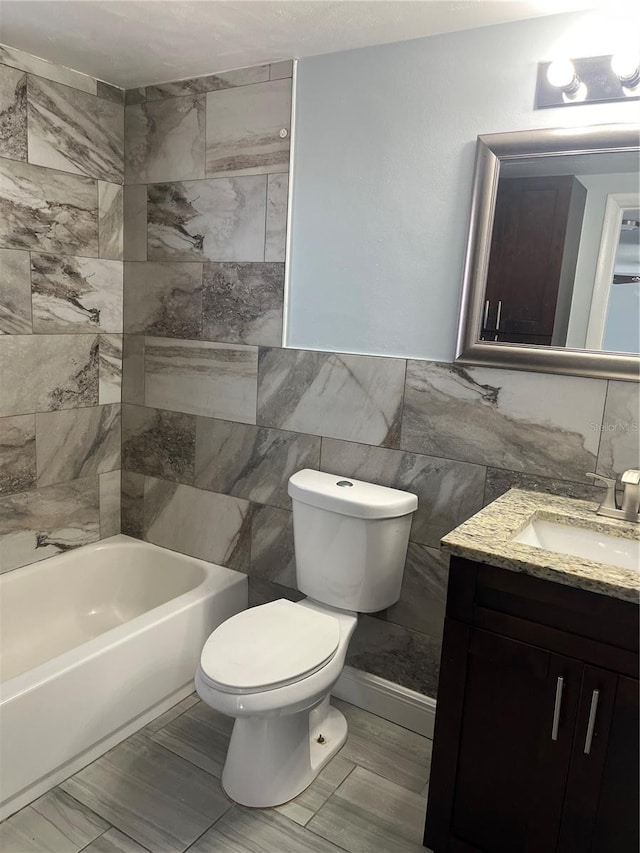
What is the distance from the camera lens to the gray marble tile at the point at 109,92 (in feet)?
8.55

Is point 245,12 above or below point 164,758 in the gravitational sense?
above

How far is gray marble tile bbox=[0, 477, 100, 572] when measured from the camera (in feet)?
8.33

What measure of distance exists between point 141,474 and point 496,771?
1.95 metres

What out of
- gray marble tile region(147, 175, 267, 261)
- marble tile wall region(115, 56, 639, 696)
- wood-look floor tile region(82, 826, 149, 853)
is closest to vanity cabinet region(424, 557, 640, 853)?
marble tile wall region(115, 56, 639, 696)

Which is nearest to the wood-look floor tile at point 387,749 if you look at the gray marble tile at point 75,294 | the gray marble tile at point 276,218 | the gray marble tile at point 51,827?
the gray marble tile at point 51,827

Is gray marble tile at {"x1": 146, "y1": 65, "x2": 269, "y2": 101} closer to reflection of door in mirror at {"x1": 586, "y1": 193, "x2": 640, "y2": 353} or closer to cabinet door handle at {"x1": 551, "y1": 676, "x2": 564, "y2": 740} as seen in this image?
reflection of door in mirror at {"x1": 586, "y1": 193, "x2": 640, "y2": 353}

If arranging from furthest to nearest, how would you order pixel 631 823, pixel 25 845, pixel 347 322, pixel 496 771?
pixel 347 322 → pixel 25 845 → pixel 496 771 → pixel 631 823

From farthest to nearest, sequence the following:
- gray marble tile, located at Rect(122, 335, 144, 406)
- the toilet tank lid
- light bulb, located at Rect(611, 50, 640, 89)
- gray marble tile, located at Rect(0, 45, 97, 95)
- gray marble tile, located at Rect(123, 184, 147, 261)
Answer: gray marble tile, located at Rect(122, 335, 144, 406), gray marble tile, located at Rect(123, 184, 147, 261), gray marble tile, located at Rect(0, 45, 97, 95), the toilet tank lid, light bulb, located at Rect(611, 50, 640, 89)

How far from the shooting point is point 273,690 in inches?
68.5

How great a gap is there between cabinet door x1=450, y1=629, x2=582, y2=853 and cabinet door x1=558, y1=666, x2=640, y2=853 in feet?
0.10

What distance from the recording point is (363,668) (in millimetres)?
2395

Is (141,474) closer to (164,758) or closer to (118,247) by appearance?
(118,247)

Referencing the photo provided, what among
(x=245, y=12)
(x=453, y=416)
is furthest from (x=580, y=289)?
(x=245, y=12)

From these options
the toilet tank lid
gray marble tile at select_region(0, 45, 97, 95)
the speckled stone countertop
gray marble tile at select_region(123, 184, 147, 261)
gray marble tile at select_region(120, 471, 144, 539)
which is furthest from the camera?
gray marble tile at select_region(120, 471, 144, 539)
